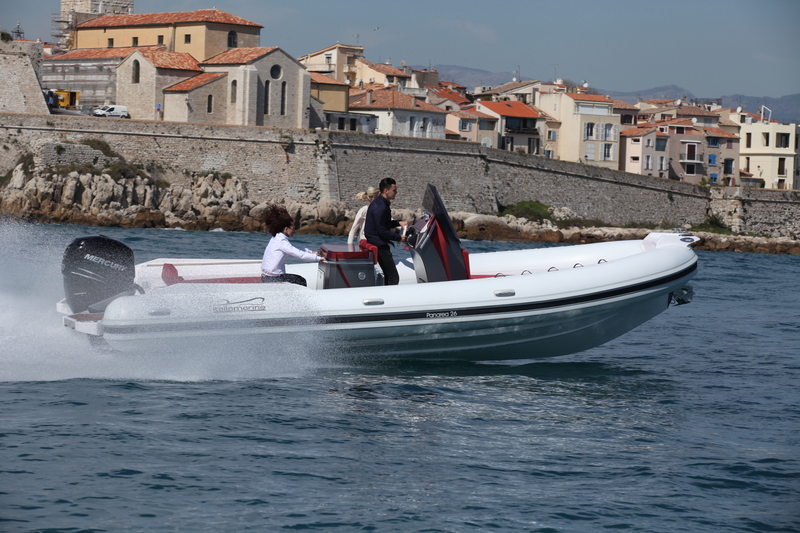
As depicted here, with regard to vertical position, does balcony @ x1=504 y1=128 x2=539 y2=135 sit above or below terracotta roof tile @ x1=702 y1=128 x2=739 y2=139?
below

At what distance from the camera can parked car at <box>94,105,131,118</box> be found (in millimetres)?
39734

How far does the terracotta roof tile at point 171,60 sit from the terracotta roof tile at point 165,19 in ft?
8.53

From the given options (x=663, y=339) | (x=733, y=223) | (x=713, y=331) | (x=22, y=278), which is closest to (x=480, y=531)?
(x=22, y=278)

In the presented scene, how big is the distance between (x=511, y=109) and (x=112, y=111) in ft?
72.1

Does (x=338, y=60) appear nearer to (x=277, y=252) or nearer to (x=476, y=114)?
(x=476, y=114)

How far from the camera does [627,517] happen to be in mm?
5297

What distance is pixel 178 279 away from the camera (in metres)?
8.43

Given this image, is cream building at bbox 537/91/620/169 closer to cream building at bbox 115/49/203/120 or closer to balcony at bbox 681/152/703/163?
balcony at bbox 681/152/703/163

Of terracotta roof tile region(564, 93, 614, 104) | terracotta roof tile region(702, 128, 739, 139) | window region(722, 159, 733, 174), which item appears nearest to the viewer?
terracotta roof tile region(564, 93, 614, 104)

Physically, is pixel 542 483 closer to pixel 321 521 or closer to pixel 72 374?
pixel 321 521

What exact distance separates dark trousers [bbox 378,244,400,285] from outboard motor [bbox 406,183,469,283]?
0.28m

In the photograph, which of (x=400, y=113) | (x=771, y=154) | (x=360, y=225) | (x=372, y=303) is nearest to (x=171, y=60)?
(x=400, y=113)

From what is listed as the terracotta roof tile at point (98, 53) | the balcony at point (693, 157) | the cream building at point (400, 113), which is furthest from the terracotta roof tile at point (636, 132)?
the terracotta roof tile at point (98, 53)

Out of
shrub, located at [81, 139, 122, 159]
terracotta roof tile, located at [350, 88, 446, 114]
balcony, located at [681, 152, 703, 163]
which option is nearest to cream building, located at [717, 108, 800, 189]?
balcony, located at [681, 152, 703, 163]
